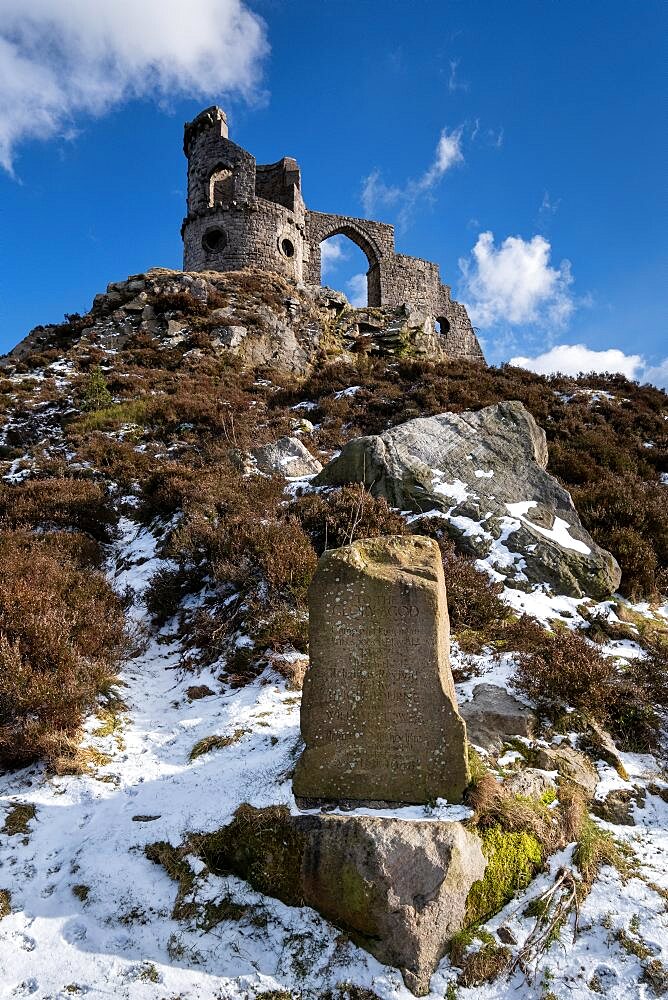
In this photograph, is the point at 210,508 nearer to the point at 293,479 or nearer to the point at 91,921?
the point at 293,479

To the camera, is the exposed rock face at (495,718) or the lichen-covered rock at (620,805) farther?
the exposed rock face at (495,718)

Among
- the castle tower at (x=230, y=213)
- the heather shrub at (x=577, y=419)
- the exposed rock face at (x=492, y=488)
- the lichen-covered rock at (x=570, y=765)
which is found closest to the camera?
the lichen-covered rock at (x=570, y=765)

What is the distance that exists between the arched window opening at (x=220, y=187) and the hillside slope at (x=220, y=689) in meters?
16.0

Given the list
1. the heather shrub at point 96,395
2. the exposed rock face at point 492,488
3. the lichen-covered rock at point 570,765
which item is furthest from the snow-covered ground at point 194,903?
the heather shrub at point 96,395

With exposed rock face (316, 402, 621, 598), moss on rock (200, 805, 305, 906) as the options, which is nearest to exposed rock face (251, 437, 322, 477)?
exposed rock face (316, 402, 621, 598)

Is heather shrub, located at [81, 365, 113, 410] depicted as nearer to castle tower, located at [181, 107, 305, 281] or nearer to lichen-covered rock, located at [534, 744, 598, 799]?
castle tower, located at [181, 107, 305, 281]

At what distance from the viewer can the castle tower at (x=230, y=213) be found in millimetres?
23922

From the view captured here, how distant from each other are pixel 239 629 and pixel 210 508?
8.47 ft

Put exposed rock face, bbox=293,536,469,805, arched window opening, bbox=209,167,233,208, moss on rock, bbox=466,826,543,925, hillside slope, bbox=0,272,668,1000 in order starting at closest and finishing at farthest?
hillside slope, bbox=0,272,668,1000, moss on rock, bbox=466,826,543,925, exposed rock face, bbox=293,536,469,805, arched window opening, bbox=209,167,233,208

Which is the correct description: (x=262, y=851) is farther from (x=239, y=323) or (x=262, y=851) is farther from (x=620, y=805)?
(x=239, y=323)

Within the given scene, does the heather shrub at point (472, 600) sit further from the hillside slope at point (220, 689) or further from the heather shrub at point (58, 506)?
the heather shrub at point (58, 506)

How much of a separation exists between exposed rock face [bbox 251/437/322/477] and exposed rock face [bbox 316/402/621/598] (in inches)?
36.7

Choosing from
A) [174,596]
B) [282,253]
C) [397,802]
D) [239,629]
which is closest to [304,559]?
[239,629]

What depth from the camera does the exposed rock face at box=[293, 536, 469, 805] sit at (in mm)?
3617
